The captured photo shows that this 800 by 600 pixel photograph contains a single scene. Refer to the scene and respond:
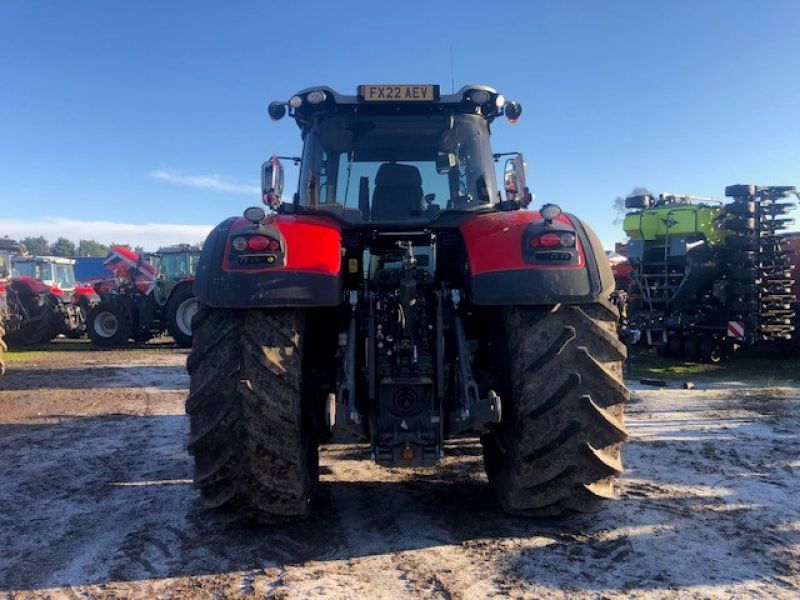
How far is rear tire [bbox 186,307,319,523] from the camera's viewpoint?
3.18m

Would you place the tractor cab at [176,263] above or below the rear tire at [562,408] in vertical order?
above

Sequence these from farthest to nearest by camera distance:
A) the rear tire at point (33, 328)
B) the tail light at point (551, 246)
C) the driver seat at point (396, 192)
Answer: the rear tire at point (33, 328) < the driver seat at point (396, 192) < the tail light at point (551, 246)

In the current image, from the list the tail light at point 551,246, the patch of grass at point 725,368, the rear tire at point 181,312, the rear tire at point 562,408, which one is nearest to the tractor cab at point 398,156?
the tail light at point 551,246

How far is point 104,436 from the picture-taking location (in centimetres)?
609

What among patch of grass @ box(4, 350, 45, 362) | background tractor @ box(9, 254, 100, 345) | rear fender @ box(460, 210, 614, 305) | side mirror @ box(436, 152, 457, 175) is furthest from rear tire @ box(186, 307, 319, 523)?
background tractor @ box(9, 254, 100, 345)

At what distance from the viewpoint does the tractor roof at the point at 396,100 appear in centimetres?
427

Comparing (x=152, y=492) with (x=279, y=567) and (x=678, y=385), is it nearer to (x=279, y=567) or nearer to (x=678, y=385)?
(x=279, y=567)

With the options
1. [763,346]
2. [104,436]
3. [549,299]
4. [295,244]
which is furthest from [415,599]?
[763,346]

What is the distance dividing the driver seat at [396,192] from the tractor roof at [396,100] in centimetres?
40

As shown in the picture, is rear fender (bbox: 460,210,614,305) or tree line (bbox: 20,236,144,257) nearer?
rear fender (bbox: 460,210,614,305)

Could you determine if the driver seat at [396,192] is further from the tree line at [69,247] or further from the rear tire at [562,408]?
the tree line at [69,247]

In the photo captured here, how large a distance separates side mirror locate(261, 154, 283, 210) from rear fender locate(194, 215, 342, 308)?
782 millimetres

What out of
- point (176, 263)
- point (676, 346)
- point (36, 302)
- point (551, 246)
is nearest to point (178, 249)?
point (176, 263)

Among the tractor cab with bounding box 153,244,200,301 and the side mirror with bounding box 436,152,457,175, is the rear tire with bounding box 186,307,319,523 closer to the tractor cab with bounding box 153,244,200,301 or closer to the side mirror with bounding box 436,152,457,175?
the side mirror with bounding box 436,152,457,175
